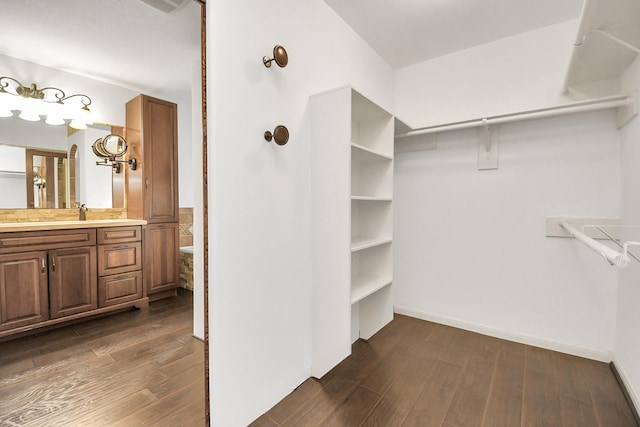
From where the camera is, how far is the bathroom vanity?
5.55 feet

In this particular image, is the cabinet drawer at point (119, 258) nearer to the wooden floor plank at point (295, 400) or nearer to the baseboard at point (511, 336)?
the wooden floor plank at point (295, 400)

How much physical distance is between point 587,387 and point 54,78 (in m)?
3.18

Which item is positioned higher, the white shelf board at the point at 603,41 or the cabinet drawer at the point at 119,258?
the white shelf board at the point at 603,41

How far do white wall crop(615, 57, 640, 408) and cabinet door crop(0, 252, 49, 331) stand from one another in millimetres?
3403

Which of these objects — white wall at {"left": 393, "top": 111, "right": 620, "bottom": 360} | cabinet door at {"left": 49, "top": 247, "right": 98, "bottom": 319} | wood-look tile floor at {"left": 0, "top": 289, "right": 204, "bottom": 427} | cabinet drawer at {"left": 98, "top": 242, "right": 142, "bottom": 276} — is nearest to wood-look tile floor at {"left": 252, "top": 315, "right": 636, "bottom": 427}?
white wall at {"left": 393, "top": 111, "right": 620, "bottom": 360}

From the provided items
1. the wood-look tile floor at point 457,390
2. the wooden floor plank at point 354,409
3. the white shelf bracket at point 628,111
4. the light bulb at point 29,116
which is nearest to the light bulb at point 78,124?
the light bulb at point 29,116

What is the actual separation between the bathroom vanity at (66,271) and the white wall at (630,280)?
266 cm

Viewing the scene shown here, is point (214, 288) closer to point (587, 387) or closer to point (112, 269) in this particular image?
point (112, 269)

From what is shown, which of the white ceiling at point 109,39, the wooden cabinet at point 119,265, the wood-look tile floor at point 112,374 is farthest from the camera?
the wooden cabinet at point 119,265

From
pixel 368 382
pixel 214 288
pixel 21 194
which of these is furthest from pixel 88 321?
pixel 368 382

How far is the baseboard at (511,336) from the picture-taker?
201 centimetres

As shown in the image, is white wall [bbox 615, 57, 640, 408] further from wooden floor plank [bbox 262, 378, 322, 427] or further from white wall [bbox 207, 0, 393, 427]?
white wall [bbox 207, 0, 393, 427]

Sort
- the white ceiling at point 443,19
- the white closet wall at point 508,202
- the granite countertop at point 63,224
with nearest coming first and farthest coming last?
the granite countertop at point 63,224 → the white ceiling at point 443,19 → the white closet wall at point 508,202

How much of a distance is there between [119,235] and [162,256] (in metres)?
0.43
